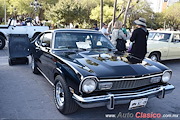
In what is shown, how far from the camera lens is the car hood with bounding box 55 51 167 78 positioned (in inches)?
111

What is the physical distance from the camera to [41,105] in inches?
142

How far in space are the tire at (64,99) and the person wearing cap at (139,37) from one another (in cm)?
234

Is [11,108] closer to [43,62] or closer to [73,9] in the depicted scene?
[43,62]

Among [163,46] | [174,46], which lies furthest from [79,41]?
[174,46]

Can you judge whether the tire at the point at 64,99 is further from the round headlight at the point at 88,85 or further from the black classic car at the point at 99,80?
the round headlight at the point at 88,85

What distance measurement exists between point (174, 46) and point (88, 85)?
21.7ft

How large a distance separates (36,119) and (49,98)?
35.3 inches

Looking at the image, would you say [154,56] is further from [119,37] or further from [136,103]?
[136,103]

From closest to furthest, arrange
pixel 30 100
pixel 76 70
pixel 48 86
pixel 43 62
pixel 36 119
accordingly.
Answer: pixel 76 70, pixel 36 119, pixel 30 100, pixel 43 62, pixel 48 86

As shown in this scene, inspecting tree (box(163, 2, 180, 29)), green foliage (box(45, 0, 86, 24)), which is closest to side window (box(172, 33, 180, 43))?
green foliage (box(45, 0, 86, 24))

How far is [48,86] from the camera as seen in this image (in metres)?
4.69

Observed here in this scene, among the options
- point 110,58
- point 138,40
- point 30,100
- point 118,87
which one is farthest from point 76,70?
point 138,40

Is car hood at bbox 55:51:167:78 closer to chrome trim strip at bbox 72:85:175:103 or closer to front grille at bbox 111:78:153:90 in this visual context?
front grille at bbox 111:78:153:90

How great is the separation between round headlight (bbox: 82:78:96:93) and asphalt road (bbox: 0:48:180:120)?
0.79 m
